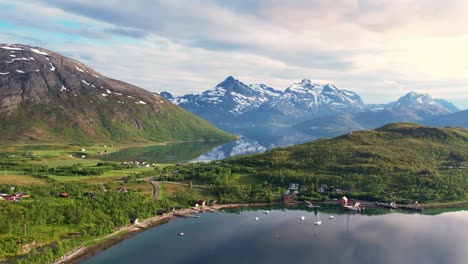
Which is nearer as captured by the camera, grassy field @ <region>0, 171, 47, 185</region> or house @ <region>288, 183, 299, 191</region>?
grassy field @ <region>0, 171, 47, 185</region>

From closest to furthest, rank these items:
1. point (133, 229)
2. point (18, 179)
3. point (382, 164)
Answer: point (133, 229), point (18, 179), point (382, 164)

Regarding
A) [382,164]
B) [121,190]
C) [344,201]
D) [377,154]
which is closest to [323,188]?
[344,201]

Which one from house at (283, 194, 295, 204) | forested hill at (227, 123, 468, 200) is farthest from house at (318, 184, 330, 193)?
house at (283, 194, 295, 204)

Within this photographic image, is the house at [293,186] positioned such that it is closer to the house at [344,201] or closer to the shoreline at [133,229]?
the shoreline at [133,229]

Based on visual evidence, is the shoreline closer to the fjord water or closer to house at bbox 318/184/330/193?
the fjord water

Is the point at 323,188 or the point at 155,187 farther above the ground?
the point at 323,188

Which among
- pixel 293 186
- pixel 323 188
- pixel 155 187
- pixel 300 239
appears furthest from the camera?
pixel 293 186

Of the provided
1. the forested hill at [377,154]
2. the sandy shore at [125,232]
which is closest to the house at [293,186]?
the sandy shore at [125,232]

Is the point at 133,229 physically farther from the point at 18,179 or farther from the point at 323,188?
the point at 323,188
